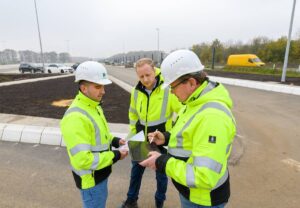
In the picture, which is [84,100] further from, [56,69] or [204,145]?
[56,69]

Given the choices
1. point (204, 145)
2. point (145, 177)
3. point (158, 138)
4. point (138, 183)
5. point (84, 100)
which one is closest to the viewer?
point (204, 145)

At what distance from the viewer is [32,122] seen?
20.2ft

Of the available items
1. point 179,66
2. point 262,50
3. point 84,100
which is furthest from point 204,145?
point 262,50

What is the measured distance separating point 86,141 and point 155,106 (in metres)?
1.07

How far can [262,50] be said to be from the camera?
3934cm

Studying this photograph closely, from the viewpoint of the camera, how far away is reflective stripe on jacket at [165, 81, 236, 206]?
142 centimetres

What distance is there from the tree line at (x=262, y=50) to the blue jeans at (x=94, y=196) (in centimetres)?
3037

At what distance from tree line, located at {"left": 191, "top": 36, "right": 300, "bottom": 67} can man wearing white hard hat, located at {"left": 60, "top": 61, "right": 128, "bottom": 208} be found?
1193 inches

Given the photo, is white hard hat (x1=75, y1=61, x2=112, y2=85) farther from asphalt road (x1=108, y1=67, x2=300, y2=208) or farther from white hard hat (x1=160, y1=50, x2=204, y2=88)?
asphalt road (x1=108, y1=67, x2=300, y2=208)

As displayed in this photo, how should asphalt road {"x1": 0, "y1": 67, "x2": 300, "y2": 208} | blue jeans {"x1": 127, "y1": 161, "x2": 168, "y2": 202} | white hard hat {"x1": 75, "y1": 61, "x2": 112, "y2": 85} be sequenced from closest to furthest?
white hard hat {"x1": 75, "y1": 61, "x2": 112, "y2": 85} < blue jeans {"x1": 127, "y1": 161, "x2": 168, "y2": 202} < asphalt road {"x1": 0, "y1": 67, "x2": 300, "y2": 208}

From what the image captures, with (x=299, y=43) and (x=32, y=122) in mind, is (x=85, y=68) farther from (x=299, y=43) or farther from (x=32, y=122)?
(x=299, y=43)

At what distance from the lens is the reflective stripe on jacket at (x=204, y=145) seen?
→ 4.66 feet

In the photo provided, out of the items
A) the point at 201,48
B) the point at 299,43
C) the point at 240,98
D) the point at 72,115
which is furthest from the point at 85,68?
the point at 201,48

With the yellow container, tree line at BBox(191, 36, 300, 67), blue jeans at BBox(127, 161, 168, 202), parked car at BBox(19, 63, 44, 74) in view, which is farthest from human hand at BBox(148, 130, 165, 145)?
parked car at BBox(19, 63, 44, 74)
